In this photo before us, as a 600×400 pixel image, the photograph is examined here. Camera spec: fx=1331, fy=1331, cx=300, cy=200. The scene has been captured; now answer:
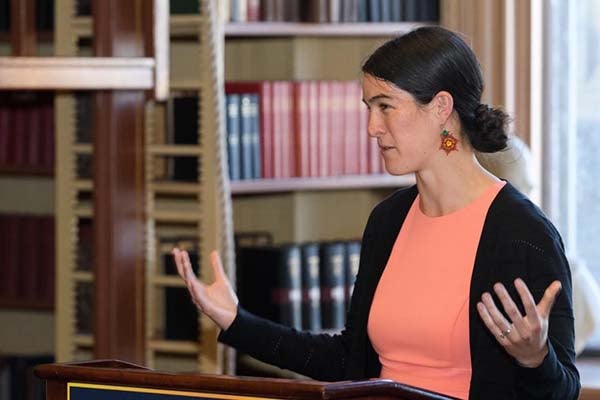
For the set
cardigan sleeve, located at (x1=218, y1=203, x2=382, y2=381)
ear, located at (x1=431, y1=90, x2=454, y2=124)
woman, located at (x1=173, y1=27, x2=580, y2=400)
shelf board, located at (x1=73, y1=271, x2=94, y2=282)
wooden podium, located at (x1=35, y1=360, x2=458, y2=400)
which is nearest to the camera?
wooden podium, located at (x1=35, y1=360, x2=458, y2=400)

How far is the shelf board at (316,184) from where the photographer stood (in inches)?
155

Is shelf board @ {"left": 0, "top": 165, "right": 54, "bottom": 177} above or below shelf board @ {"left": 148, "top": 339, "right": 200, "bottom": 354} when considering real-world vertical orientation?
above

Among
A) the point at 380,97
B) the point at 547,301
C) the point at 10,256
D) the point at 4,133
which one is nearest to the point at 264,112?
the point at 4,133

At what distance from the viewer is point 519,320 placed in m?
1.74

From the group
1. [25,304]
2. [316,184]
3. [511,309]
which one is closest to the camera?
[511,309]

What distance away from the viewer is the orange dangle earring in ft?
7.13

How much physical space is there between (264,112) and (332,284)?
58cm

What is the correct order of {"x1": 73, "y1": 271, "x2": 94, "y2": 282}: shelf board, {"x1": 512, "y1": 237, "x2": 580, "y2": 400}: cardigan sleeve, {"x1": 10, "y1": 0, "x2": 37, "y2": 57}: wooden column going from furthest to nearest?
{"x1": 73, "y1": 271, "x2": 94, "y2": 282}: shelf board
{"x1": 10, "y1": 0, "x2": 37, "y2": 57}: wooden column
{"x1": 512, "y1": 237, "x2": 580, "y2": 400}: cardigan sleeve

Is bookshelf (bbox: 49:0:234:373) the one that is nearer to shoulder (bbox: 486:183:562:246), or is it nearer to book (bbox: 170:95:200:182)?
book (bbox: 170:95:200:182)

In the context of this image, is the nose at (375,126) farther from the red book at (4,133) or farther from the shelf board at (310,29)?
the red book at (4,133)

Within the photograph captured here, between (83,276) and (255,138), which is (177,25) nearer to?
(255,138)

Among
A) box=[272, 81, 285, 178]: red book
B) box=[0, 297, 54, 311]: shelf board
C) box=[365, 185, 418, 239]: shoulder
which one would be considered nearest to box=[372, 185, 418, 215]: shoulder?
box=[365, 185, 418, 239]: shoulder

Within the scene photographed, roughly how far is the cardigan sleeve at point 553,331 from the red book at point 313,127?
2.05 meters

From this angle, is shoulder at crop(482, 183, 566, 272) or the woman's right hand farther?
the woman's right hand
